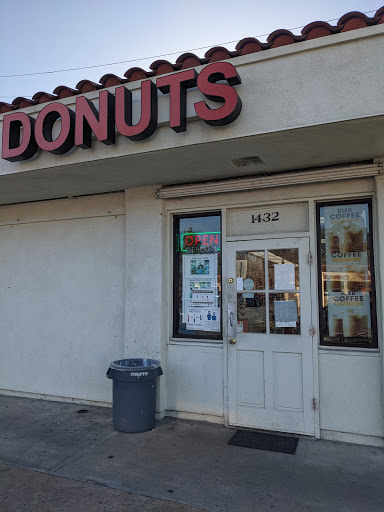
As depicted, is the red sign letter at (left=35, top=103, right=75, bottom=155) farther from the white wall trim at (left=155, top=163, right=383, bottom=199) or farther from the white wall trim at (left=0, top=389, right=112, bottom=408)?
the white wall trim at (left=0, top=389, right=112, bottom=408)

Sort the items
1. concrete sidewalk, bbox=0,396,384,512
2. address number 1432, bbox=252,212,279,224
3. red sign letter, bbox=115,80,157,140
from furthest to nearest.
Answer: address number 1432, bbox=252,212,279,224 → red sign letter, bbox=115,80,157,140 → concrete sidewalk, bbox=0,396,384,512

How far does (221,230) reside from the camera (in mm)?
5316

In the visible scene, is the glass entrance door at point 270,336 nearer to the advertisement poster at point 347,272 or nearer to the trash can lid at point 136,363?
the advertisement poster at point 347,272

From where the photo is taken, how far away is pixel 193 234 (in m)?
5.54

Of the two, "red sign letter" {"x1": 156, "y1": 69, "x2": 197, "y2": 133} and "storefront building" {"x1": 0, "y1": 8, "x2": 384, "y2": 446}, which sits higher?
"red sign letter" {"x1": 156, "y1": 69, "x2": 197, "y2": 133}

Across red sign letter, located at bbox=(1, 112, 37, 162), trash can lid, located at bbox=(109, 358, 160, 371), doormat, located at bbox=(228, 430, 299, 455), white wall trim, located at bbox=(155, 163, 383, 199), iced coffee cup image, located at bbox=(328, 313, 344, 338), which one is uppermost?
red sign letter, located at bbox=(1, 112, 37, 162)

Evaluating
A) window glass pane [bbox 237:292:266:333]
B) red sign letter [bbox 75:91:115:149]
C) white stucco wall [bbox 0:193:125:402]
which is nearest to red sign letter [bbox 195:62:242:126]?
red sign letter [bbox 75:91:115:149]

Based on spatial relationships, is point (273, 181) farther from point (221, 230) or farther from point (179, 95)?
point (179, 95)

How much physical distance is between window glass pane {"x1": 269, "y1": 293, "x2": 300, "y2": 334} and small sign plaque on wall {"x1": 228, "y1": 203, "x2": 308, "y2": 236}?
32.0 inches

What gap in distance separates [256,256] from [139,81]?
8.02 ft

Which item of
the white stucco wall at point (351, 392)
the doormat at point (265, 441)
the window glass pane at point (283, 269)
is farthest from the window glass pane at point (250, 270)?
the doormat at point (265, 441)

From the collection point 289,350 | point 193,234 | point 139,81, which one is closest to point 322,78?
point 139,81

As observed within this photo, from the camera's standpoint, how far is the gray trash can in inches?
189

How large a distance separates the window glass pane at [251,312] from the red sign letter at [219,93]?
2210mm
